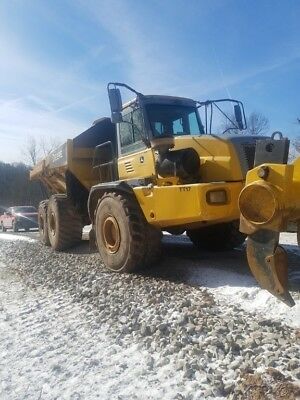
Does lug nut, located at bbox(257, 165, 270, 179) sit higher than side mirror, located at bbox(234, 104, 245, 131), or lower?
lower

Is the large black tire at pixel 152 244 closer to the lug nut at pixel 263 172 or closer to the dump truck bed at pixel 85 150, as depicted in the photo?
the lug nut at pixel 263 172

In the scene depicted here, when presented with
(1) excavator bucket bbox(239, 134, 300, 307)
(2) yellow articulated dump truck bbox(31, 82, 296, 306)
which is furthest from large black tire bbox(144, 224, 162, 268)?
(1) excavator bucket bbox(239, 134, 300, 307)

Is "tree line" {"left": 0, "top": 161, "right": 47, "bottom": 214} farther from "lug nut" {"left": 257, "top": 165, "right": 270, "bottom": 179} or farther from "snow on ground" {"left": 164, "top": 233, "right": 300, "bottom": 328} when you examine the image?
"lug nut" {"left": 257, "top": 165, "right": 270, "bottom": 179}

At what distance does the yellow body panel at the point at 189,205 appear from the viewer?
4965 mm

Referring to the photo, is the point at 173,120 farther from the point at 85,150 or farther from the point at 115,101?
the point at 85,150

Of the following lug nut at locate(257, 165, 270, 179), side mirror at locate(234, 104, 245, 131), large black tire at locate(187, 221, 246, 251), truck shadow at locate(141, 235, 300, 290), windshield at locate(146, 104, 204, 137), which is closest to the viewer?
lug nut at locate(257, 165, 270, 179)

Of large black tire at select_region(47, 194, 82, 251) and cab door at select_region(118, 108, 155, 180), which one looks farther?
large black tire at select_region(47, 194, 82, 251)

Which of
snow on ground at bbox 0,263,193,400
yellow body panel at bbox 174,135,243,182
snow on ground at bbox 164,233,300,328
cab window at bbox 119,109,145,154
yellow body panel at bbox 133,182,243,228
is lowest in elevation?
snow on ground at bbox 0,263,193,400

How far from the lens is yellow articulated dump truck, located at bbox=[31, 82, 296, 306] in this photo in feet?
17.0

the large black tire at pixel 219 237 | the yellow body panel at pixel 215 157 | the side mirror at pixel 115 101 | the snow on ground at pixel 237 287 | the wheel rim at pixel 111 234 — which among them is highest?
the side mirror at pixel 115 101

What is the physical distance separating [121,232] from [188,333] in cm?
266

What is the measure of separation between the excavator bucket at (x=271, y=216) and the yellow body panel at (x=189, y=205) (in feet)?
3.74

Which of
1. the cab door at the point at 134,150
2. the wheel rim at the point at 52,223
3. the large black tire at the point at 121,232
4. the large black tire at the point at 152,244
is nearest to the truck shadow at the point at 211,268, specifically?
the large black tire at the point at 152,244

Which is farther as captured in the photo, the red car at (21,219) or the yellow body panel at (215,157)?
the red car at (21,219)
